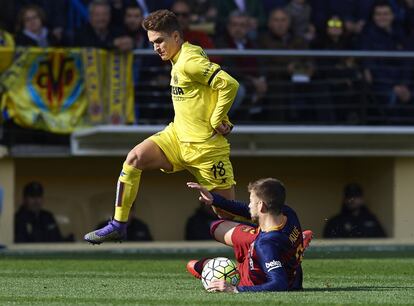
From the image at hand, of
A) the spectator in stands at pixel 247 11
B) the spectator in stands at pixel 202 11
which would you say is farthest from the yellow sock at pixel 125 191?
the spectator in stands at pixel 247 11

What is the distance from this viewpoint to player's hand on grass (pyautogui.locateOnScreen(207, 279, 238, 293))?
9.47 meters

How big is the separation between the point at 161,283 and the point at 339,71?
349 inches

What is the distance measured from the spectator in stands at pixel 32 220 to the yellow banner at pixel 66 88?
1010mm

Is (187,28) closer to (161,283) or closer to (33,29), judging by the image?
(33,29)

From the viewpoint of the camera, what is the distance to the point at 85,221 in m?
21.0

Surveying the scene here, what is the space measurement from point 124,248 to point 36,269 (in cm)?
505

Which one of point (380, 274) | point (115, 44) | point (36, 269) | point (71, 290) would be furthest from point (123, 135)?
point (71, 290)

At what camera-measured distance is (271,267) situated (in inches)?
366

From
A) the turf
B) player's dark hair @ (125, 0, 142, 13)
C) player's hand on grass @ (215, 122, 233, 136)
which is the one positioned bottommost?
the turf

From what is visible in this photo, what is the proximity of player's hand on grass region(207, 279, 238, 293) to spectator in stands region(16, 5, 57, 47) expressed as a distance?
28.4 ft

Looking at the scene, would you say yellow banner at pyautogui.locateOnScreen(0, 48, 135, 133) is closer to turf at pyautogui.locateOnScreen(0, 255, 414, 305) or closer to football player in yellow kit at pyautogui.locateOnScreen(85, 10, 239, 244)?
turf at pyautogui.locateOnScreen(0, 255, 414, 305)

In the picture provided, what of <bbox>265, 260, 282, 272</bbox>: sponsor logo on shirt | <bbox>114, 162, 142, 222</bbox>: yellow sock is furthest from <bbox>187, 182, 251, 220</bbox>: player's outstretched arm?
<bbox>114, 162, 142, 222</bbox>: yellow sock

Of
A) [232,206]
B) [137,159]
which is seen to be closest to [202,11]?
[137,159]

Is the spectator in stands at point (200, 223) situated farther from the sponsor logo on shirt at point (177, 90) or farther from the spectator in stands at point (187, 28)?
the sponsor logo on shirt at point (177, 90)
